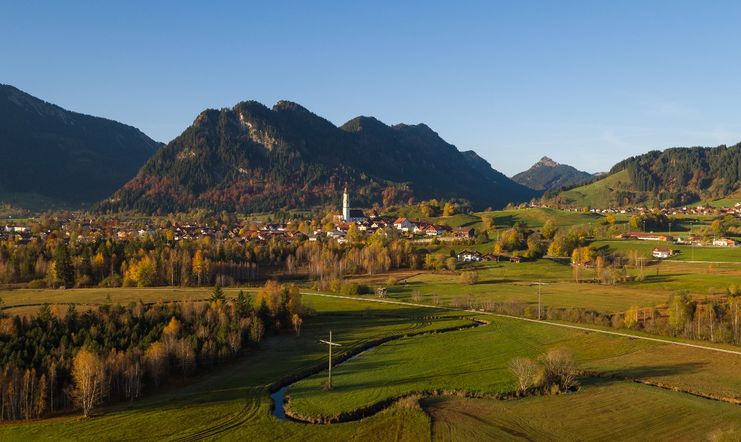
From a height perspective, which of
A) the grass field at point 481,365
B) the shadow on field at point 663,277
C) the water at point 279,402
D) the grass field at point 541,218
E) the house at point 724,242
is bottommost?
the water at point 279,402

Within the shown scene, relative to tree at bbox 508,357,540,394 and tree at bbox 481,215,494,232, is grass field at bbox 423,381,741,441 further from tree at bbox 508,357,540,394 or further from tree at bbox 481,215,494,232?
tree at bbox 481,215,494,232

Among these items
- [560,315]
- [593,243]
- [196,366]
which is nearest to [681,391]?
[560,315]

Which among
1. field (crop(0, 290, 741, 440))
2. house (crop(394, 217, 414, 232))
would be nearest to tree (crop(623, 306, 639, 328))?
field (crop(0, 290, 741, 440))

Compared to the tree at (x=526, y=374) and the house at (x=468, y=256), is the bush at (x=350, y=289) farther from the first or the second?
the tree at (x=526, y=374)

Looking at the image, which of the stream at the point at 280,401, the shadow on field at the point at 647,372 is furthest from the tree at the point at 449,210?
the stream at the point at 280,401

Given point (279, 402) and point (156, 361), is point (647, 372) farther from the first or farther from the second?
point (156, 361)
